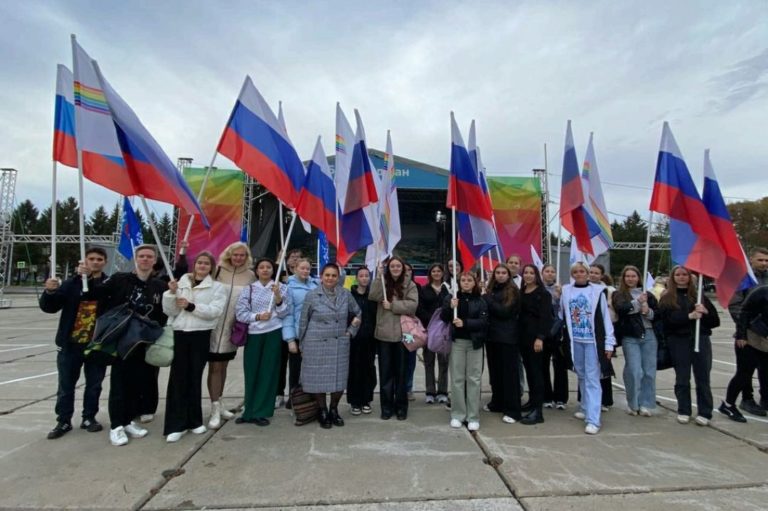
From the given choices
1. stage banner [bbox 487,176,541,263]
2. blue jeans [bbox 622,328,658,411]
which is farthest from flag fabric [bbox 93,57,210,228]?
stage banner [bbox 487,176,541,263]

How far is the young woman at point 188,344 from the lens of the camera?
396 cm

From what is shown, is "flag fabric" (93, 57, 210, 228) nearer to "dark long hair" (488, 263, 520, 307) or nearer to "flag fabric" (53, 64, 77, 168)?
"flag fabric" (53, 64, 77, 168)

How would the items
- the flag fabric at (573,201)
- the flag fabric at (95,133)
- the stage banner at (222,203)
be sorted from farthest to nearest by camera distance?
the stage banner at (222,203)
the flag fabric at (573,201)
the flag fabric at (95,133)

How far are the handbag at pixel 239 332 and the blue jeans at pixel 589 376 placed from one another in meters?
3.47

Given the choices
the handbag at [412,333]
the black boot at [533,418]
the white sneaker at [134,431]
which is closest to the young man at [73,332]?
the white sneaker at [134,431]

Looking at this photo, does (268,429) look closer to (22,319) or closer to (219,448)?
(219,448)

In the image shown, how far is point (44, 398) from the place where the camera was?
209 inches

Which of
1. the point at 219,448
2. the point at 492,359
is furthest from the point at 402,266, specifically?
the point at 219,448

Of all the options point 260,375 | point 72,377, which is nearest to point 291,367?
point 260,375

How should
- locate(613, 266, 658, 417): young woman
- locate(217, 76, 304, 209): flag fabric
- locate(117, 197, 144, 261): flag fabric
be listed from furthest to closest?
locate(117, 197, 144, 261): flag fabric
locate(613, 266, 658, 417): young woman
locate(217, 76, 304, 209): flag fabric

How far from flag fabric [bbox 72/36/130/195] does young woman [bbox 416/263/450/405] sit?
3.23 m

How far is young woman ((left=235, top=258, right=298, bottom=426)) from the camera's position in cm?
439

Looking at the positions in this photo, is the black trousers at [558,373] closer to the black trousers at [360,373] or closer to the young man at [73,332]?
the black trousers at [360,373]

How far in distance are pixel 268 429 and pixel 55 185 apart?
118 inches
